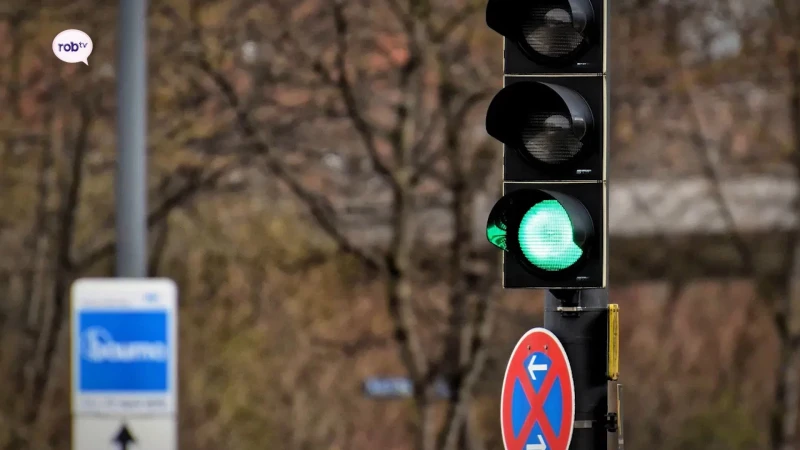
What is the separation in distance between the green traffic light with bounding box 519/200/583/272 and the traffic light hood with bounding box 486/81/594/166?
197 mm

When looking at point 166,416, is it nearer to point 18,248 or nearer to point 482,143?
point 482,143

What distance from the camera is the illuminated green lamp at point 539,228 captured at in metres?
5.41

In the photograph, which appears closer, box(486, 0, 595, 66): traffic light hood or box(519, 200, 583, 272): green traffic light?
box(519, 200, 583, 272): green traffic light

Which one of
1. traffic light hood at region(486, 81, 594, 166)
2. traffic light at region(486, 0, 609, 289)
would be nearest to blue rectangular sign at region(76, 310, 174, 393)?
traffic light at region(486, 0, 609, 289)

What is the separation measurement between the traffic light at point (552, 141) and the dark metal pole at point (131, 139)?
2840mm

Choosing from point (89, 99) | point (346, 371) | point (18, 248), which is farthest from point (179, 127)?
point (346, 371)

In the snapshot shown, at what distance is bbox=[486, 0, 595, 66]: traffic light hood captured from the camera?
5.55 meters

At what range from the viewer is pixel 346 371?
81.7ft

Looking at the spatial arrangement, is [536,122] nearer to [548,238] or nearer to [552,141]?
[552,141]

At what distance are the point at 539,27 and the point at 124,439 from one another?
303 cm

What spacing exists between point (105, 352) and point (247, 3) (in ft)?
37.6

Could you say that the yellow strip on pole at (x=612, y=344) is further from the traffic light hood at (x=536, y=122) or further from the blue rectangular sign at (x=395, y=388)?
the blue rectangular sign at (x=395, y=388)

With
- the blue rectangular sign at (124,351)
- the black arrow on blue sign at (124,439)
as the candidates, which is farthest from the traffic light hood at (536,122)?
the black arrow on blue sign at (124,439)

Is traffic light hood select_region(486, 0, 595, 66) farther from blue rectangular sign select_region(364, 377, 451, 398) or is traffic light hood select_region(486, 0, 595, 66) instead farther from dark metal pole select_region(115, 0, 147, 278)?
blue rectangular sign select_region(364, 377, 451, 398)
